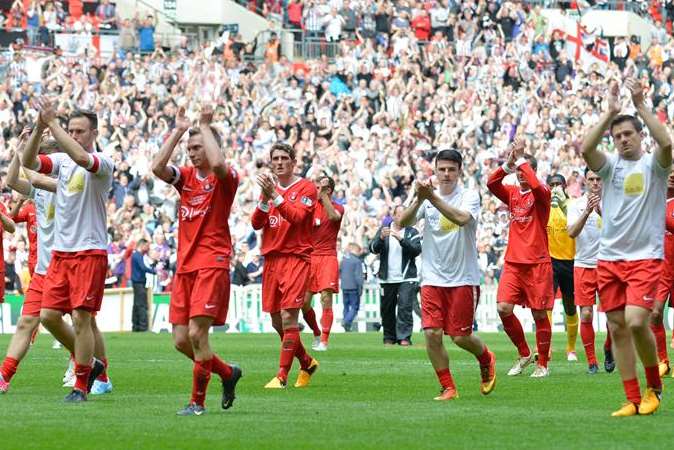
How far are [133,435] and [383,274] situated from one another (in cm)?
1659

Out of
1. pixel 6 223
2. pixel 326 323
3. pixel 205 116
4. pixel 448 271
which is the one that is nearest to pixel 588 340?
pixel 448 271

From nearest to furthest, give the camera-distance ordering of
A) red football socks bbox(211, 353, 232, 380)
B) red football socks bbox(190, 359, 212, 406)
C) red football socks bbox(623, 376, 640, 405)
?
red football socks bbox(190, 359, 212, 406)
red football socks bbox(623, 376, 640, 405)
red football socks bbox(211, 353, 232, 380)

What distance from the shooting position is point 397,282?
28.6 m

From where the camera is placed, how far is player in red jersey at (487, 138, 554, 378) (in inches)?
754

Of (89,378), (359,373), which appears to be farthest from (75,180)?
(359,373)

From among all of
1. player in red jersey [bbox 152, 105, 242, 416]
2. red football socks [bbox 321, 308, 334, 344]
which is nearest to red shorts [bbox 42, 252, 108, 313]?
player in red jersey [bbox 152, 105, 242, 416]

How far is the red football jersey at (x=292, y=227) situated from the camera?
17.1 m

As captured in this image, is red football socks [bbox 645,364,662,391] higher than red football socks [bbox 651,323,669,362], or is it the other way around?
red football socks [bbox 645,364,662,391]

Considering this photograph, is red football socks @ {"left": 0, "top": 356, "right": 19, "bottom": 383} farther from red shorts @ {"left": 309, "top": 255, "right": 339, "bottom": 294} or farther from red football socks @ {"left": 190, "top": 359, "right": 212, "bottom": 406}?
red shorts @ {"left": 309, "top": 255, "right": 339, "bottom": 294}

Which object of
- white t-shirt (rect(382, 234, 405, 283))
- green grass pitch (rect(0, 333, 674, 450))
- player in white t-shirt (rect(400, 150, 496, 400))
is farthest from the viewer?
white t-shirt (rect(382, 234, 405, 283))

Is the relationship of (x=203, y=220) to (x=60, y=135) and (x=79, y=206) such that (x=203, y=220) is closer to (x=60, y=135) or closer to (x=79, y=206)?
(x=60, y=135)

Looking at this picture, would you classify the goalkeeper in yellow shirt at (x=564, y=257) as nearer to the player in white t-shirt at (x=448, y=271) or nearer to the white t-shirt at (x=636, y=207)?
the player in white t-shirt at (x=448, y=271)

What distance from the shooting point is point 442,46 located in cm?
4675

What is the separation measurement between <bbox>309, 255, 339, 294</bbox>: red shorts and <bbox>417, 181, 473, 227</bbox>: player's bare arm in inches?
374
